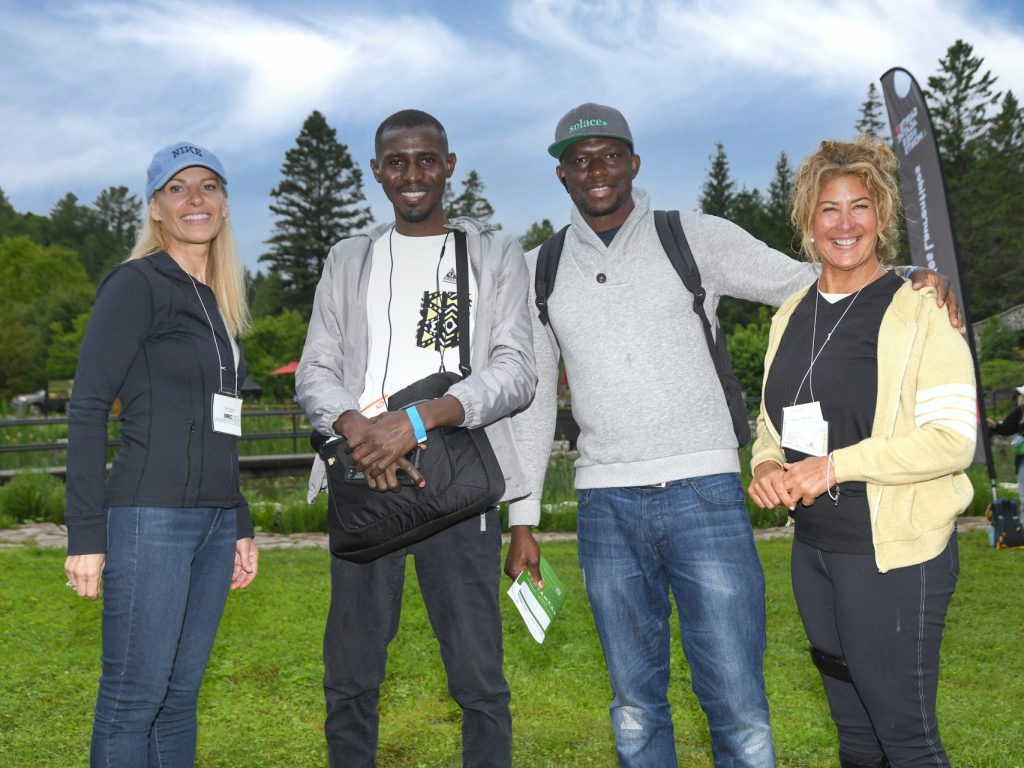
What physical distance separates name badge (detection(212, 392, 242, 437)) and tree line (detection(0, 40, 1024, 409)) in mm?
28577

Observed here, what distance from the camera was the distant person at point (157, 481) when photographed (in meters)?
2.64

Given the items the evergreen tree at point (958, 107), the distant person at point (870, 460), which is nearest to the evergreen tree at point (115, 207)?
the evergreen tree at point (958, 107)

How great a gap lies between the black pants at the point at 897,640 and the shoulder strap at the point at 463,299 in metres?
1.21

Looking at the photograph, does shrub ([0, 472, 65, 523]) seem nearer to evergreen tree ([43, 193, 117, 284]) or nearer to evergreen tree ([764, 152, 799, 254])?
evergreen tree ([764, 152, 799, 254])

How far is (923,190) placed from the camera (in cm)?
1036

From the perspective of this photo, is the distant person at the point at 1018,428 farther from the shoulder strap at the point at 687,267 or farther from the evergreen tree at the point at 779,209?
the evergreen tree at the point at 779,209

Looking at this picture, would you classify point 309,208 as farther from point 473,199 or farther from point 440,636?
point 440,636

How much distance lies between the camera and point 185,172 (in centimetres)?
299

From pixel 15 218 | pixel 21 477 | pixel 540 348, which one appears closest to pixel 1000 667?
pixel 540 348

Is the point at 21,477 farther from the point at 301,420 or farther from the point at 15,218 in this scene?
the point at 15,218

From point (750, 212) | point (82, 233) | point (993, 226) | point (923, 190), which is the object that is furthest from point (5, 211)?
point (923, 190)

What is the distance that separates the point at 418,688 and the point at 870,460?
11.7ft

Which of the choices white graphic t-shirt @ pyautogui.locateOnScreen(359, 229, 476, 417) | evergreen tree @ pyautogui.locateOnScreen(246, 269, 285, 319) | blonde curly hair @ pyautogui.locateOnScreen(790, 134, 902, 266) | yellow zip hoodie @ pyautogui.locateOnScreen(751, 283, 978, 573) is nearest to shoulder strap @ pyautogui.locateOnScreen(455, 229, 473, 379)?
white graphic t-shirt @ pyautogui.locateOnScreen(359, 229, 476, 417)

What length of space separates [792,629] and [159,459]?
5.01 meters
